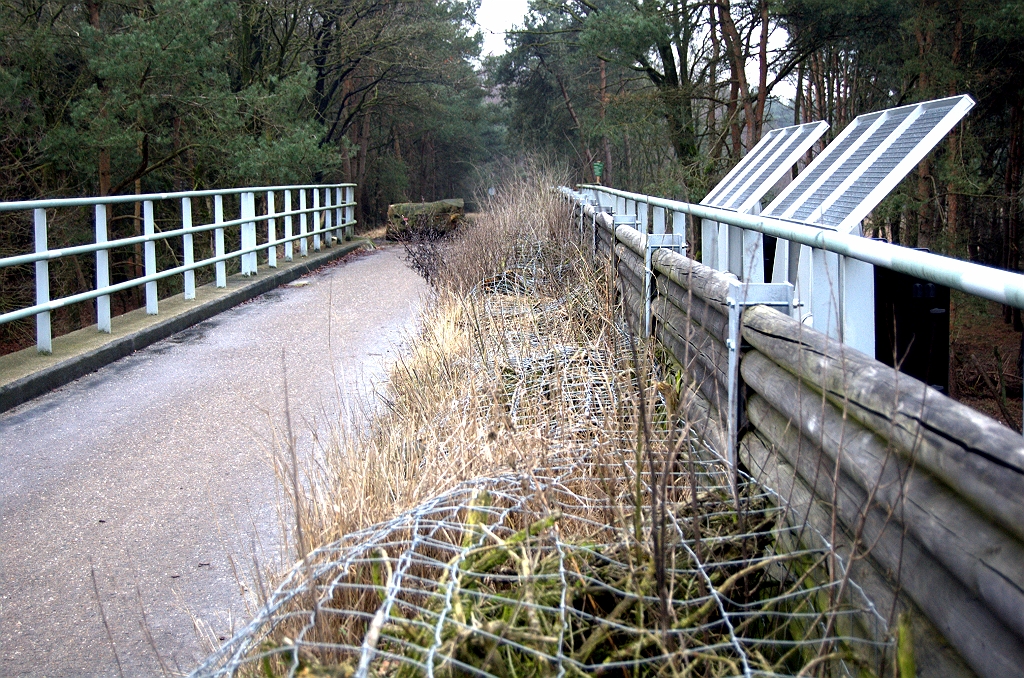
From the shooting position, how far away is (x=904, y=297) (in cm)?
411

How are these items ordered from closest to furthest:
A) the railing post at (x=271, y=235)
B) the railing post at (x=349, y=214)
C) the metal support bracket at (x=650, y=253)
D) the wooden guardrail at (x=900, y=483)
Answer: the wooden guardrail at (x=900, y=483) → the metal support bracket at (x=650, y=253) → the railing post at (x=271, y=235) → the railing post at (x=349, y=214)

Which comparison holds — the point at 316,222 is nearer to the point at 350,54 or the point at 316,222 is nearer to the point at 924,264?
the point at 350,54

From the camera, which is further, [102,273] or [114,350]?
[102,273]

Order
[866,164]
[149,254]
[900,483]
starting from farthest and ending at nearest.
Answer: [149,254]
[866,164]
[900,483]

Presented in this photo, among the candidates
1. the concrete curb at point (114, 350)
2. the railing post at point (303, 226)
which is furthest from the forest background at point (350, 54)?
the concrete curb at point (114, 350)

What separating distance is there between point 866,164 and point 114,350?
6358mm

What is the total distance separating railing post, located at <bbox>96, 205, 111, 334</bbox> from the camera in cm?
905

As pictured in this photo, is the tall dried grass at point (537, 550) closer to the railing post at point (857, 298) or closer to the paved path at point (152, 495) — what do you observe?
the paved path at point (152, 495)

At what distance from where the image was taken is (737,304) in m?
3.70

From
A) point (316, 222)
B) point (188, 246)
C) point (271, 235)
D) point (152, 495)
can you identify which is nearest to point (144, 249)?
point (188, 246)

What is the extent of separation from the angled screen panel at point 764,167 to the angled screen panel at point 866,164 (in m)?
1.00

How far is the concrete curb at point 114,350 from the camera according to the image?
7.34 metres

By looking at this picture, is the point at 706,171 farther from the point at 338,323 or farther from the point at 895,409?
the point at 895,409

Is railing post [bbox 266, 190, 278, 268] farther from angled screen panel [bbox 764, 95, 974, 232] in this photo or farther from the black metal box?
the black metal box
